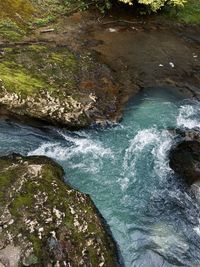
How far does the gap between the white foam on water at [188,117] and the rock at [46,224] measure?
4931 millimetres

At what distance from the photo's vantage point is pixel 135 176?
10875 mm

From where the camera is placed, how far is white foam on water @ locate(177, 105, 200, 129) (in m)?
13.1

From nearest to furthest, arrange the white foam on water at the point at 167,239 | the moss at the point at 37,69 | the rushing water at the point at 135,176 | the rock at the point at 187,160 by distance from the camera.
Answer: the white foam on water at the point at 167,239 → the rushing water at the point at 135,176 → the rock at the point at 187,160 → the moss at the point at 37,69

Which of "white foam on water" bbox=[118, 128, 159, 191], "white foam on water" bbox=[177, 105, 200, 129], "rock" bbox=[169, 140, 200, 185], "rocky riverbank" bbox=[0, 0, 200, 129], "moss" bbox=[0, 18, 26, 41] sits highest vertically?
"moss" bbox=[0, 18, 26, 41]

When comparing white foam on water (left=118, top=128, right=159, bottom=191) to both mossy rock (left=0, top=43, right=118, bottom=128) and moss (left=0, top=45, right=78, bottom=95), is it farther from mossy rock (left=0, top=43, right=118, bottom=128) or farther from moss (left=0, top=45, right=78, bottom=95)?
moss (left=0, top=45, right=78, bottom=95)

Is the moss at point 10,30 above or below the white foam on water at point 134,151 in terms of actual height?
above

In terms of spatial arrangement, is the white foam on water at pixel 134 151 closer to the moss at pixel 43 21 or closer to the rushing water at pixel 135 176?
the rushing water at pixel 135 176

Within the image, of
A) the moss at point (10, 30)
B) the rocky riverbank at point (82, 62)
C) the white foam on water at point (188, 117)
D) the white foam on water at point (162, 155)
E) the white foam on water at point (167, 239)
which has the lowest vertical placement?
the white foam on water at point (188, 117)

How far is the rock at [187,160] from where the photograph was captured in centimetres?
1073

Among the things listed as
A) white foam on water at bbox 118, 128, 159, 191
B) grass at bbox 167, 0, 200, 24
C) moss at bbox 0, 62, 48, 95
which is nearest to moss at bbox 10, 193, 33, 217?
white foam on water at bbox 118, 128, 159, 191

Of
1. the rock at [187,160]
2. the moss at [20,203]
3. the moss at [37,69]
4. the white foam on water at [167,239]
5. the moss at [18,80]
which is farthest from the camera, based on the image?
the moss at [37,69]

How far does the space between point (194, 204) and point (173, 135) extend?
2919 millimetres

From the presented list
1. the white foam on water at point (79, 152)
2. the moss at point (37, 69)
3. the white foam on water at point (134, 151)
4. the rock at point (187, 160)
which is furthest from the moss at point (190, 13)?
the white foam on water at point (79, 152)

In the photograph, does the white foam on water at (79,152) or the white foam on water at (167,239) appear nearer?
the white foam on water at (167,239)
